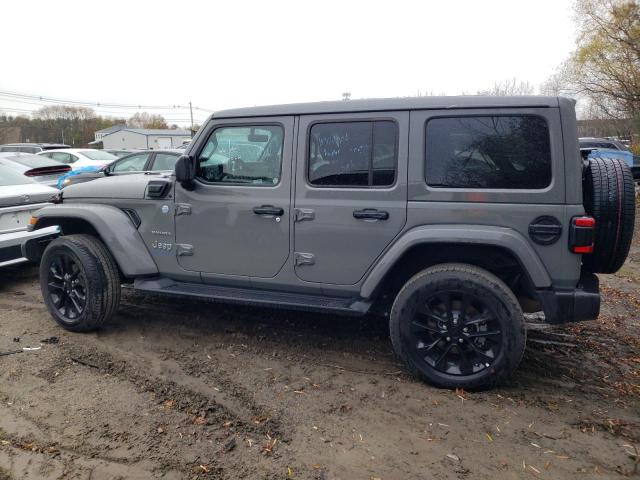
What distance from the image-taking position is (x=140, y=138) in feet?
216

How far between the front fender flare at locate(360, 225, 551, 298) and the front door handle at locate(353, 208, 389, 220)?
0.65ft

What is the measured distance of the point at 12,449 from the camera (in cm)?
281

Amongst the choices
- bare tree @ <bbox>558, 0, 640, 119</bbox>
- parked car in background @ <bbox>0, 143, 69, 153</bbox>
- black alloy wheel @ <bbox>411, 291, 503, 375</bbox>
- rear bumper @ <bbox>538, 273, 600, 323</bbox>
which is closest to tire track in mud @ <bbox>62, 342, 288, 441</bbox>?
black alloy wheel @ <bbox>411, 291, 503, 375</bbox>

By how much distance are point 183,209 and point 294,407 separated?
6.16 ft

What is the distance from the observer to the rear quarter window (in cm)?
319

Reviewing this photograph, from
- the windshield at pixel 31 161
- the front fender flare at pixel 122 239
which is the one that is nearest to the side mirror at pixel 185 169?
the front fender flare at pixel 122 239

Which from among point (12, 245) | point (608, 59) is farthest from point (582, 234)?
point (608, 59)

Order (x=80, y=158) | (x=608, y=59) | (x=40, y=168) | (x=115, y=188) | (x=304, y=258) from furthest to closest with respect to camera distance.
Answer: (x=608, y=59)
(x=80, y=158)
(x=40, y=168)
(x=115, y=188)
(x=304, y=258)

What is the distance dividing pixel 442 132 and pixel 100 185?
A: 10.1 ft

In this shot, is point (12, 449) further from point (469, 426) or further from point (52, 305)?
point (469, 426)

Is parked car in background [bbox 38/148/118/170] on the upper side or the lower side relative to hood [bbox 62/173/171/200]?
upper

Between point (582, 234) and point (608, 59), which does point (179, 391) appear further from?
point (608, 59)

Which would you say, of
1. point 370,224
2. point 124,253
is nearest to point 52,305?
point 124,253

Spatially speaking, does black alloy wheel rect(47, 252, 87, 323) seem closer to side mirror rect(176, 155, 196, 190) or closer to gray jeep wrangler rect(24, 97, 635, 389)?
gray jeep wrangler rect(24, 97, 635, 389)
